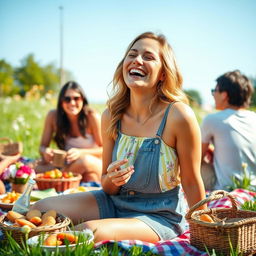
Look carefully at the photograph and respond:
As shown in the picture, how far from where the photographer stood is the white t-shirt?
4582 mm

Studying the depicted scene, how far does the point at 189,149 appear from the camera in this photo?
280 centimetres

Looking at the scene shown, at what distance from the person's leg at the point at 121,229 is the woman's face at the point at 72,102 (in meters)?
2.99

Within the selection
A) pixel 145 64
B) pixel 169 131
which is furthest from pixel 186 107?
pixel 145 64

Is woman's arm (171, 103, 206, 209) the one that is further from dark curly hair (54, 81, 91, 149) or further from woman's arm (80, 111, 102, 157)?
dark curly hair (54, 81, 91, 149)

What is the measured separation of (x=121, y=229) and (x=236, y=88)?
2.70m

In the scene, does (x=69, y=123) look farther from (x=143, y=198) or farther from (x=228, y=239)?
(x=228, y=239)

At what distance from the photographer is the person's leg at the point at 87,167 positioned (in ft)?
16.4

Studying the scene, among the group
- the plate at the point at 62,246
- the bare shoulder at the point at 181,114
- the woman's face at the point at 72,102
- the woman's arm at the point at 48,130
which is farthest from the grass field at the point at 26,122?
the plate at the point at 62,246

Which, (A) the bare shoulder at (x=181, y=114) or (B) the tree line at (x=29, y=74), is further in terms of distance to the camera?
(B) the tree line at (x=29, y=74)

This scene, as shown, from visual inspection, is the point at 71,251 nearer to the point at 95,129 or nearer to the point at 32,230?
the point at 32,230

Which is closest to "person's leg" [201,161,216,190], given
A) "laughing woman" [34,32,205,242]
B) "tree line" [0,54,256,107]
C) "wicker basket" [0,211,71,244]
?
"laughing woman" [34,32,205,242]

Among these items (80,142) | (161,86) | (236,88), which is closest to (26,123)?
(80,142)

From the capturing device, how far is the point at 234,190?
4.26 meters

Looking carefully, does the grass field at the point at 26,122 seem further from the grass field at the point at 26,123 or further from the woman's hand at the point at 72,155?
the woman's hand at the point at 72,155
